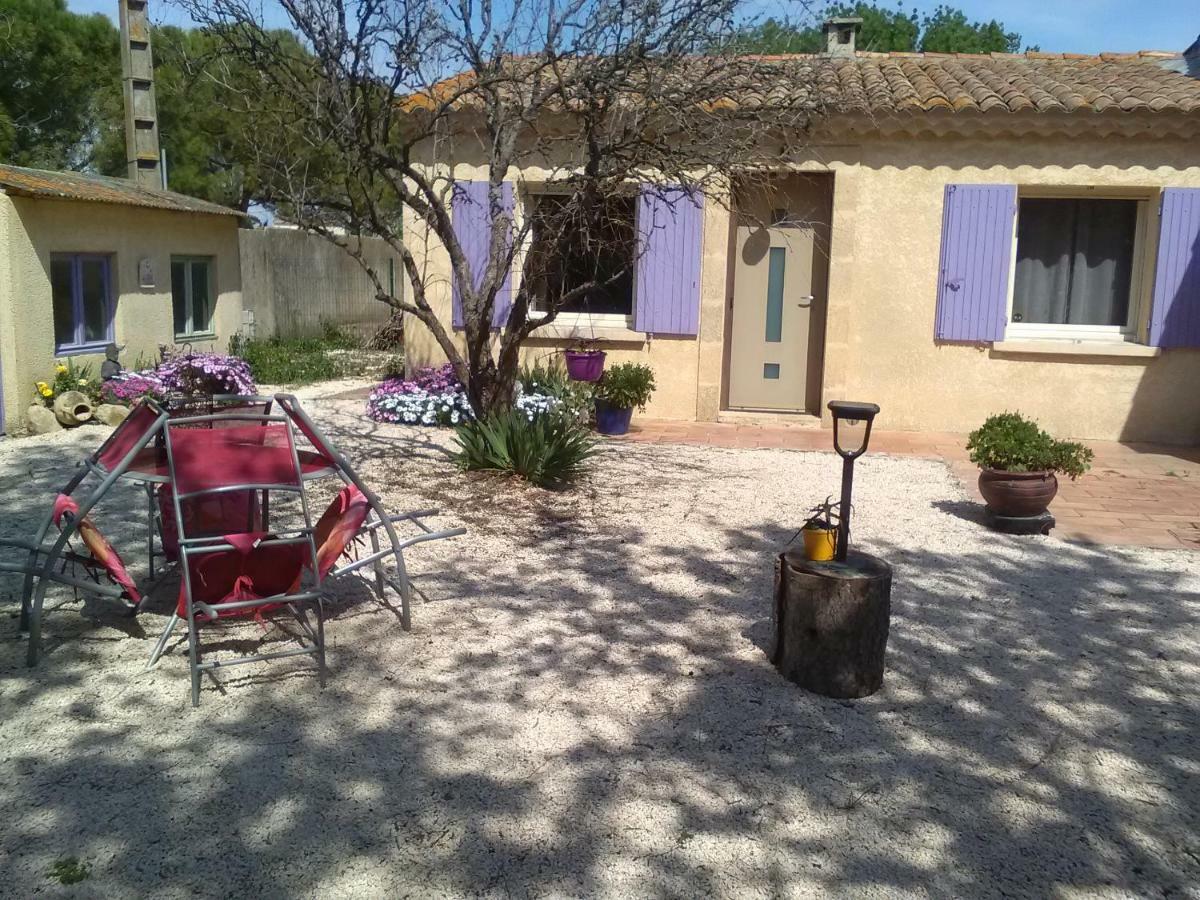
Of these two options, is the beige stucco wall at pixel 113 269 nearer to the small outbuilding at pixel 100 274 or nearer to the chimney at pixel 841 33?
the small outbuilding at pixel 100 274

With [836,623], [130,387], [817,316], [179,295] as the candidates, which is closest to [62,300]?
[130,387]

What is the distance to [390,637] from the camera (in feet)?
15.3

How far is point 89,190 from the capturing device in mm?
10609

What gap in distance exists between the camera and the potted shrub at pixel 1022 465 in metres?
6.45

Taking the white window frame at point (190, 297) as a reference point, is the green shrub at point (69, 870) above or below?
below

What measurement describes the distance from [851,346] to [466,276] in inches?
168

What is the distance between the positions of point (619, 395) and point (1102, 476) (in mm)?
4063

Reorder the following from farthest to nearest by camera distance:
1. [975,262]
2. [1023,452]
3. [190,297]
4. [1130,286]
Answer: [190,297]
[1130,286]
[975,262]
[1023,452]

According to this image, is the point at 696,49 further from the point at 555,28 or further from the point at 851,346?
the point at 851,346

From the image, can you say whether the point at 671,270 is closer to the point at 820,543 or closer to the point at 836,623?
the point at 820,543

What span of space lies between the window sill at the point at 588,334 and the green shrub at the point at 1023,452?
4.50 meters

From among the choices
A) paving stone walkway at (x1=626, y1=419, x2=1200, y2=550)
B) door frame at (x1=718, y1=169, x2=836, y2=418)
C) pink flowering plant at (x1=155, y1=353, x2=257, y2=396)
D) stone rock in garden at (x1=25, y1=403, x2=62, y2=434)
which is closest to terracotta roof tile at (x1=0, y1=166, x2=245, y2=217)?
pink flowering plant at (x1=155, y1=353, x2=257, y2=396)

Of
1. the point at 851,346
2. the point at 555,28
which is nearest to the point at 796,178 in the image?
the point at 851,346

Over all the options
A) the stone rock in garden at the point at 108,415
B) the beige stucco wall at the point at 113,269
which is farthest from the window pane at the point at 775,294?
the beige stucco wall at the point at 113,269
